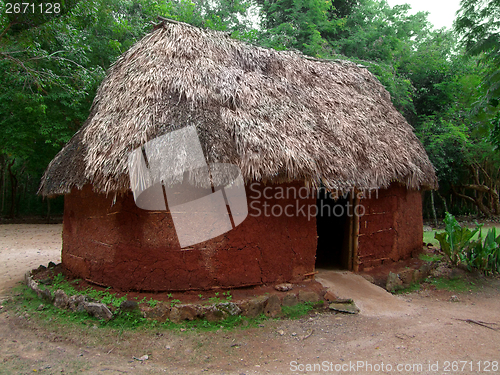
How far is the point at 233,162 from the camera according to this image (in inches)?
181

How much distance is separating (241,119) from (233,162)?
2.68 feet

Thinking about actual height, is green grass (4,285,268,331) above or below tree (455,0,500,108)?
below

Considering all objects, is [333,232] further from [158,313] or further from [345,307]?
[158,313]

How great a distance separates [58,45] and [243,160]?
8.10m

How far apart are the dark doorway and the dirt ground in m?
1.77

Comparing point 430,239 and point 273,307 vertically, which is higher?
point 430,239

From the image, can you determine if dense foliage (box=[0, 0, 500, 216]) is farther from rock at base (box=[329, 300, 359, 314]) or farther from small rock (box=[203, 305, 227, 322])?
small rock (box=[203, 305, 227, 322])

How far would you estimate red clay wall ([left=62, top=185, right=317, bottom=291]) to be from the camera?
4.67 metres

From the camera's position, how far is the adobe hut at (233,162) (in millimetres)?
4680

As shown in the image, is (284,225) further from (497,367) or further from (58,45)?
(58,45)

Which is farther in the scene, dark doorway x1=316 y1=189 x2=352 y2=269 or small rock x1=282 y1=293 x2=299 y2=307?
dark doorway x1=316 y1=189 x2=352 y2=269

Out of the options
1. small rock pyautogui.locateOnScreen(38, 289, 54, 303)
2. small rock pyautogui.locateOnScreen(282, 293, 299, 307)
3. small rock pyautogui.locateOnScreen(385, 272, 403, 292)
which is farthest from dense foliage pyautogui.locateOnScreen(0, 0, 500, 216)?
small rock pyautogui.locateOnScreen(282, 293, 299, 307)

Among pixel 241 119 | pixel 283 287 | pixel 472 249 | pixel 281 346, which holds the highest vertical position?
pixel 241 119

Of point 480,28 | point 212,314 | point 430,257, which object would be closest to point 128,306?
point 212,314
